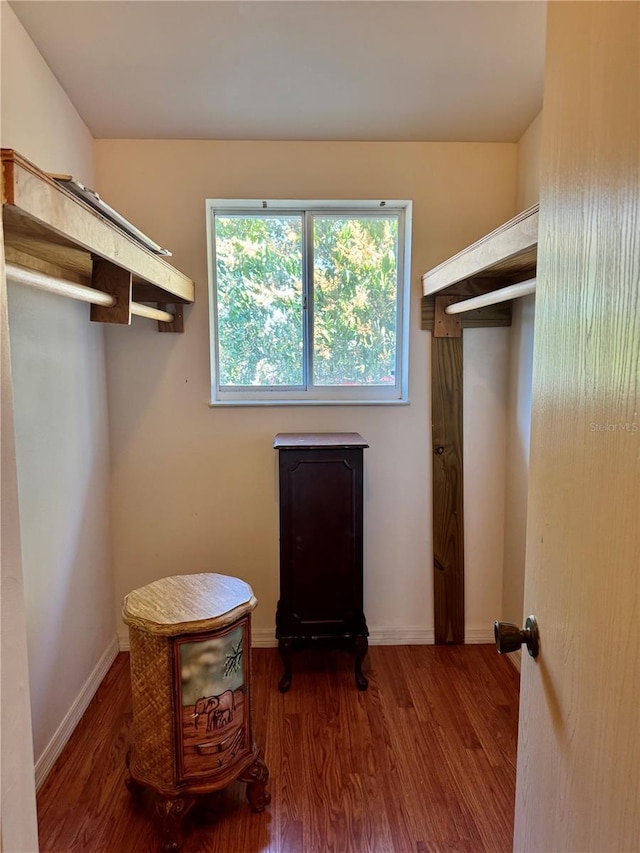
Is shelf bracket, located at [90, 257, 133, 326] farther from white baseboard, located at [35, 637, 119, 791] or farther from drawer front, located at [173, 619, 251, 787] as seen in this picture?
white baseboard, located at [35, 637, 119, 791]

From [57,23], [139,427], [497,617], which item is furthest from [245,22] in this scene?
[497,617]

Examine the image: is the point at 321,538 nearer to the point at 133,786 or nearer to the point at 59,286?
the point at 133,786

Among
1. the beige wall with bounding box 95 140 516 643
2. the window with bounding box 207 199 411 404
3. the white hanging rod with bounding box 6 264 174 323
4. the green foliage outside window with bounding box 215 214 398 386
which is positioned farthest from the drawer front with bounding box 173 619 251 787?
the green foliage outside window with bounding box 215 214 398 386

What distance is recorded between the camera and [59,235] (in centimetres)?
110

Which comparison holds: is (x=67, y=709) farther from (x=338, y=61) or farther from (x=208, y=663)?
(x=338, y=61)

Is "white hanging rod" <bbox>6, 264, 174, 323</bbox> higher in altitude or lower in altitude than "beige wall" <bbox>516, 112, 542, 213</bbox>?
lower

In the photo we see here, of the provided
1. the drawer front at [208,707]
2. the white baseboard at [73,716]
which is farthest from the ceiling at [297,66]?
the white baseboard at [73,716]

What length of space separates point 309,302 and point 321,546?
1.18m

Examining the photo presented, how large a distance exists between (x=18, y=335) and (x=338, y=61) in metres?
1.52

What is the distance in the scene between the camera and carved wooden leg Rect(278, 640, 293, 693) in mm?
2066

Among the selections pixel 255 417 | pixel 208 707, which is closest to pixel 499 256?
pixel 255 417

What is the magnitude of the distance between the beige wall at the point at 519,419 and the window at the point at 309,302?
20.7 inches

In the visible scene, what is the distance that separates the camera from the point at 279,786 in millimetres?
1612

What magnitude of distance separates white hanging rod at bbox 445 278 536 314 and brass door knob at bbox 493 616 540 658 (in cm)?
99
